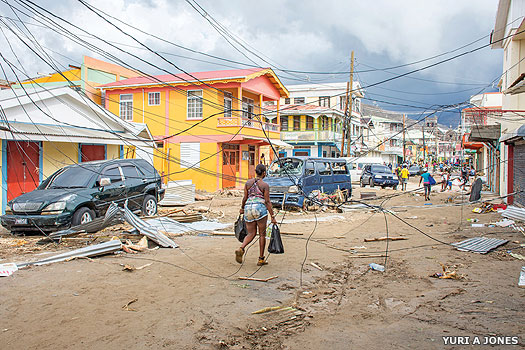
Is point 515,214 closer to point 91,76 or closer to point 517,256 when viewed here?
point 517,256

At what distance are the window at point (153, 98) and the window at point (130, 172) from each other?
47.2ft

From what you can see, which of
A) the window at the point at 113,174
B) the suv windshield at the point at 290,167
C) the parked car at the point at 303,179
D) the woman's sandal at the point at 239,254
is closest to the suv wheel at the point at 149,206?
the window at the point at 113,174

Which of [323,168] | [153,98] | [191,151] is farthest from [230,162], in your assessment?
[323,168]

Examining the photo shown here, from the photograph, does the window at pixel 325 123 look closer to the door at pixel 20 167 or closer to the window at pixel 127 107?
the window at pixel 127 107

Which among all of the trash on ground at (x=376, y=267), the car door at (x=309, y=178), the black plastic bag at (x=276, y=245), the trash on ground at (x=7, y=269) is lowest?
the trash on ground at (x=376, y=267)

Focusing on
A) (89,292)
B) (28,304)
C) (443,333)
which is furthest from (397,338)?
(28,304)

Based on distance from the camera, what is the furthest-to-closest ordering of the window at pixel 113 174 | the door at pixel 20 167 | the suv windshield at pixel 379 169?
the suv windshield at pixel 379 169
the door at pixel 20 167
the window at pixel 113 174

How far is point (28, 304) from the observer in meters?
4.82

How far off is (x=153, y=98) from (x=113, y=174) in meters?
15.5

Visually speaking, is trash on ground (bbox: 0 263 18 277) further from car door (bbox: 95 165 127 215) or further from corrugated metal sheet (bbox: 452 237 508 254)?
corrugated metal sheet (bbox: 452 237 508 254)

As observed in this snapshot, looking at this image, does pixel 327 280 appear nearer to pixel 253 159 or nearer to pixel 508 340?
pixel 508 340

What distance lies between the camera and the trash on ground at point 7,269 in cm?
609

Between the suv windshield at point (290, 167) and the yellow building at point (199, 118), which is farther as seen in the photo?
the yellow building at point (199, 118)

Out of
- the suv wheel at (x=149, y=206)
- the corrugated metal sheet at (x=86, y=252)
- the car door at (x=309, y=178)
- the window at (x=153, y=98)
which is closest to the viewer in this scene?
the corrugated metal sheet at (x=86, y=252)
